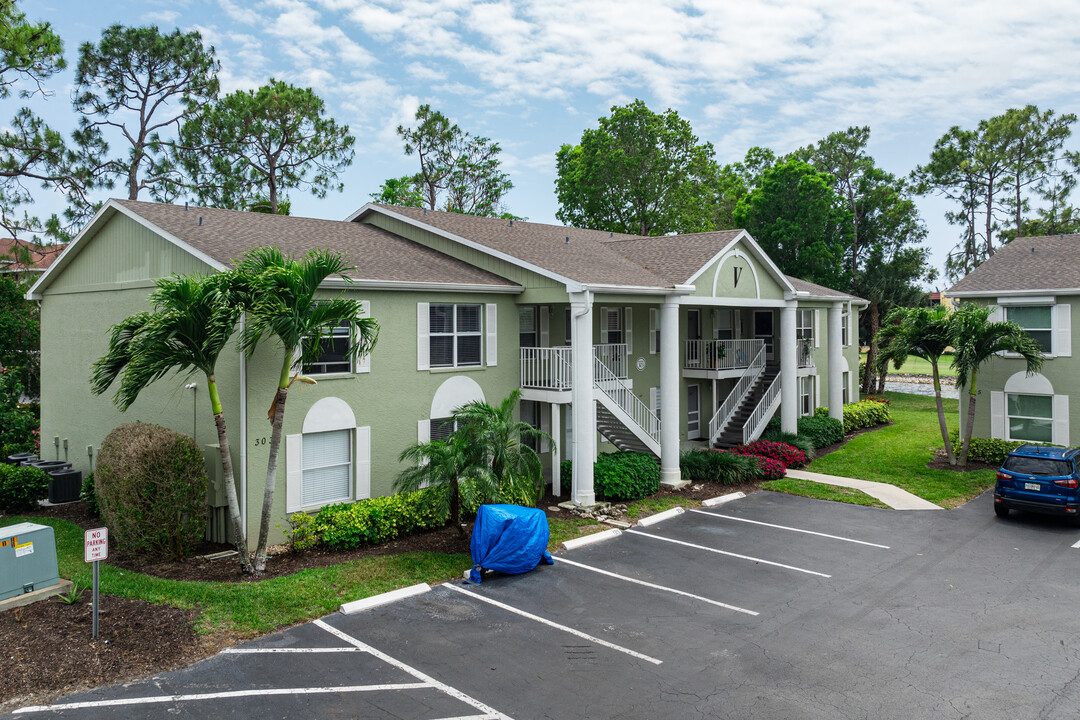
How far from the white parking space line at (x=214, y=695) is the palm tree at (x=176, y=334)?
482 cm

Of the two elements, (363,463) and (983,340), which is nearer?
(363,463)

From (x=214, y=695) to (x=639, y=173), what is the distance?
41.0m

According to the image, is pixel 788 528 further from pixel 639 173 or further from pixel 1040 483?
pixel 639 173

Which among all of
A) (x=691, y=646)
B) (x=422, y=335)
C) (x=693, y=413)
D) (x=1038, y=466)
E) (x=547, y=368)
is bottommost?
(x=691, y=646)

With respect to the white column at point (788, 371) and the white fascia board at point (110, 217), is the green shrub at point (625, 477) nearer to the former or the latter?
the white column at point (788, 371)

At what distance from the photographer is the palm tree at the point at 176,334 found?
1216 cm

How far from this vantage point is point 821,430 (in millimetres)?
27953

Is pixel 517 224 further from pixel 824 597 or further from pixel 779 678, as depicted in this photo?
pixel 779 678

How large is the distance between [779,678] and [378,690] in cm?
514

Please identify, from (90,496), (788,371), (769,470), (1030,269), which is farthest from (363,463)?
(1030,269)

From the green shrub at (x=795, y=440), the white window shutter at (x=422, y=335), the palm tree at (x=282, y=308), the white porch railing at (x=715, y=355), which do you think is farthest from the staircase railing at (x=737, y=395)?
the palm tree at (x=282, y=308)

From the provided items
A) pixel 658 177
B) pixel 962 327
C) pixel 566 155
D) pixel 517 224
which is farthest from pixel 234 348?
pixel 566 155

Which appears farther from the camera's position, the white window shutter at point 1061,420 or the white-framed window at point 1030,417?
the white-framed window at point 1030,417

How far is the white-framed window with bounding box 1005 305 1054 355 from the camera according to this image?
23.0m
